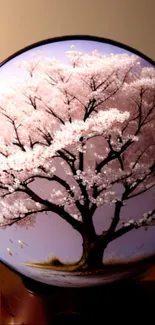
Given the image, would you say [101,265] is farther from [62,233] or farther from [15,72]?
[15,72]

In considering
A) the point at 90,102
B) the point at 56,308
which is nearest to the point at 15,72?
the point at 90,102

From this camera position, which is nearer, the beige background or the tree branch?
the tree branch

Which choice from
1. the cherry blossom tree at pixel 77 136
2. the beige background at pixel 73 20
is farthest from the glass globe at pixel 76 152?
the beige background at pixel 73 20

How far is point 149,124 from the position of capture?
76 cm

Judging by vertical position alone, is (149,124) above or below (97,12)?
below

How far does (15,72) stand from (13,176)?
18 cm

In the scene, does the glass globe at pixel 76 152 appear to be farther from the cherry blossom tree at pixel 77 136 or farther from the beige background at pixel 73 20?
the beige background at pixel 73 20

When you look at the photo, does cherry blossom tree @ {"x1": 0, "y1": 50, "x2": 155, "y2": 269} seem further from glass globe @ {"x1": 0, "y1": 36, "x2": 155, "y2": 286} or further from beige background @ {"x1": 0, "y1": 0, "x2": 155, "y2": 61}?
beige background @ {"x1": 0, "y1": 0, "x2": 155, "y2": 61}

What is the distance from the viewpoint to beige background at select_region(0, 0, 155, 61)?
3.27 feet

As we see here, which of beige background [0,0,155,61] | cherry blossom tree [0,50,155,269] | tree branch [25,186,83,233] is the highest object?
beige background [0,0,155,61]

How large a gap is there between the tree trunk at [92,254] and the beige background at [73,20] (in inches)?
20.0

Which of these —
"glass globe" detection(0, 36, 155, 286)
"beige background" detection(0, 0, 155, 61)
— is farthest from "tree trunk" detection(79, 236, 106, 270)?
"beige background" detection(0, 0, 155, 61)

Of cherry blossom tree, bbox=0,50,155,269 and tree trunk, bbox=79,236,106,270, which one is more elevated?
cherry blossom tree, bbox=0,50,155,269

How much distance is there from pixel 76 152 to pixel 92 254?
193 mm
